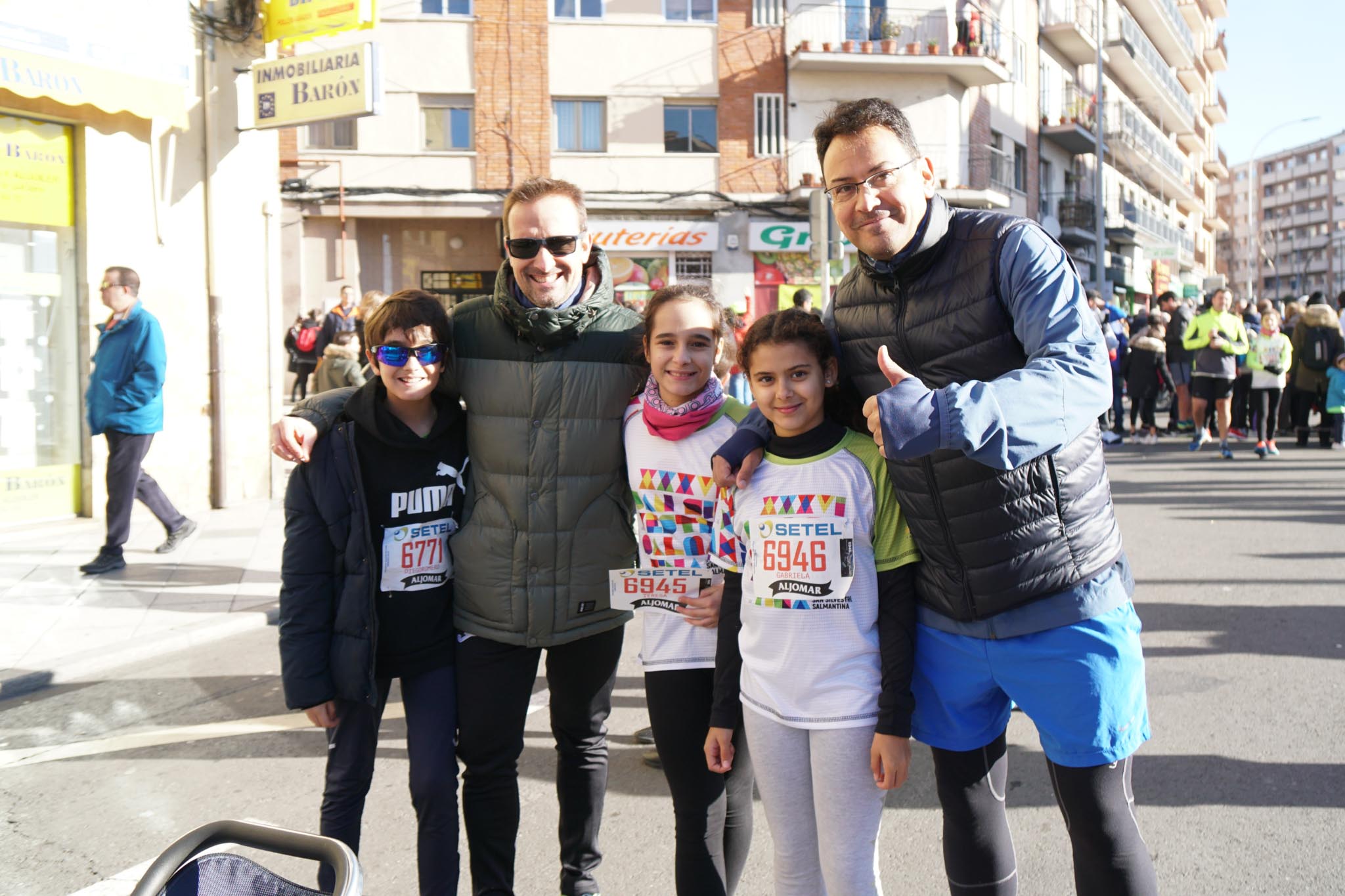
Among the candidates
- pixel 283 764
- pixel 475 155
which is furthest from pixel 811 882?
pixel 475 155

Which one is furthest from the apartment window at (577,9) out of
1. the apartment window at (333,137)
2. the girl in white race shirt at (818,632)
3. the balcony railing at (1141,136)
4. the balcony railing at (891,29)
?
the girl in white race shirt at (818,632)

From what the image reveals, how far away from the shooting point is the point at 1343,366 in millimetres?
13297

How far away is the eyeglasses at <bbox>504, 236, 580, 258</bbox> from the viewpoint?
2850mm

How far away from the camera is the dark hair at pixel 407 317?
9.24 feet

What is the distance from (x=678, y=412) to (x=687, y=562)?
396mm

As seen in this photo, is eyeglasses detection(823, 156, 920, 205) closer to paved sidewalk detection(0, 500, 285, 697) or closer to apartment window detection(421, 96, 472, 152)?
paved sidewalk detection(0, 500, 285, 697)

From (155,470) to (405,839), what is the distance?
791cm

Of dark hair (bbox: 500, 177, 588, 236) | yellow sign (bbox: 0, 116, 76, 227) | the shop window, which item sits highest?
the shop window

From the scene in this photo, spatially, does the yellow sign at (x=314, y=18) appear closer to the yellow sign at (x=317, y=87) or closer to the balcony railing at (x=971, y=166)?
the yellow sign at (x=317, y=87)

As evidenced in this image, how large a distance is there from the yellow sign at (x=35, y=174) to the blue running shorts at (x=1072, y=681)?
9946 mm

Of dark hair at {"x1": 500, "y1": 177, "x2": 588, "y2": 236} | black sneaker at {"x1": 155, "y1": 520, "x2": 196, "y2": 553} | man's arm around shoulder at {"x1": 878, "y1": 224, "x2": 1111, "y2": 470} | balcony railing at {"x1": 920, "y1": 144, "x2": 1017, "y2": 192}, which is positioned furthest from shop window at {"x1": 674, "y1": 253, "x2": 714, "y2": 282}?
man's arm around shoulder at {"x1": 878, "y1": 224, "x2": 1111, "y2": 470}

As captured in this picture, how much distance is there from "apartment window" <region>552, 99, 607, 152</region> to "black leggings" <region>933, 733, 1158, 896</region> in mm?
24155

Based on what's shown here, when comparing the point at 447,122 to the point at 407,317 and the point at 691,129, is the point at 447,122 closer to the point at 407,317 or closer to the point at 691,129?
the point at 691,129

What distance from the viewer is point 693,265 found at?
85.5 feet
